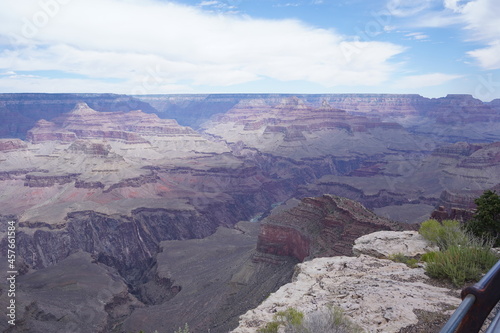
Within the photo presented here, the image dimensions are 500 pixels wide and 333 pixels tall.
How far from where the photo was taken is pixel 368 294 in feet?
35.9

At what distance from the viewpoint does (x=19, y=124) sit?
199750 millimetres

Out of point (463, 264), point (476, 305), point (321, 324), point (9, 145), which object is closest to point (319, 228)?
point (463, 264)

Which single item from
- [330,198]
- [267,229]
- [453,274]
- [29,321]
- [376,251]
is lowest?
[29,321]

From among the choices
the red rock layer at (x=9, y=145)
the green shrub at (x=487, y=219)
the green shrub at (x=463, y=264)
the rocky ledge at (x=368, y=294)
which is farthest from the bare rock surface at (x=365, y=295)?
the red rock layer at (x=9, y=145)

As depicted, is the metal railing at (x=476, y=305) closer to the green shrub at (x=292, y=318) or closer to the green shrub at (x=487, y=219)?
the green shrub at (x=292, y=318)

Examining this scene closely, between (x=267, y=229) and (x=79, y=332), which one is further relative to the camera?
(x=267, y=229)

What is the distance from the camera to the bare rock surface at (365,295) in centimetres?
919

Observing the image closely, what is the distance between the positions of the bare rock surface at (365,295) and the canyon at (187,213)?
66.7 ft

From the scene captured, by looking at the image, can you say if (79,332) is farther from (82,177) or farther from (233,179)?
(233,179)

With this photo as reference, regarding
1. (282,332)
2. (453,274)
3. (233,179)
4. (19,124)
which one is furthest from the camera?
(19,124)

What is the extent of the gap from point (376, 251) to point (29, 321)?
37173mm

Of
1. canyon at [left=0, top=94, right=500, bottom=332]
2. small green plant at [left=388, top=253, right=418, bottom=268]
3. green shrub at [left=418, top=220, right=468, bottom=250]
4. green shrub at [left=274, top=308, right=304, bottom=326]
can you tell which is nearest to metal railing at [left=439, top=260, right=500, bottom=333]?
green shrub at [left=274, top=308, right=304, bottom=326]

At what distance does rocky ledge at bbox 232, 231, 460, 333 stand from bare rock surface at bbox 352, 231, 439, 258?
47mm

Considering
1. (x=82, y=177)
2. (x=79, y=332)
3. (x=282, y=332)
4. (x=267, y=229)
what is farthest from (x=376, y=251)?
(x=82, y=177)
